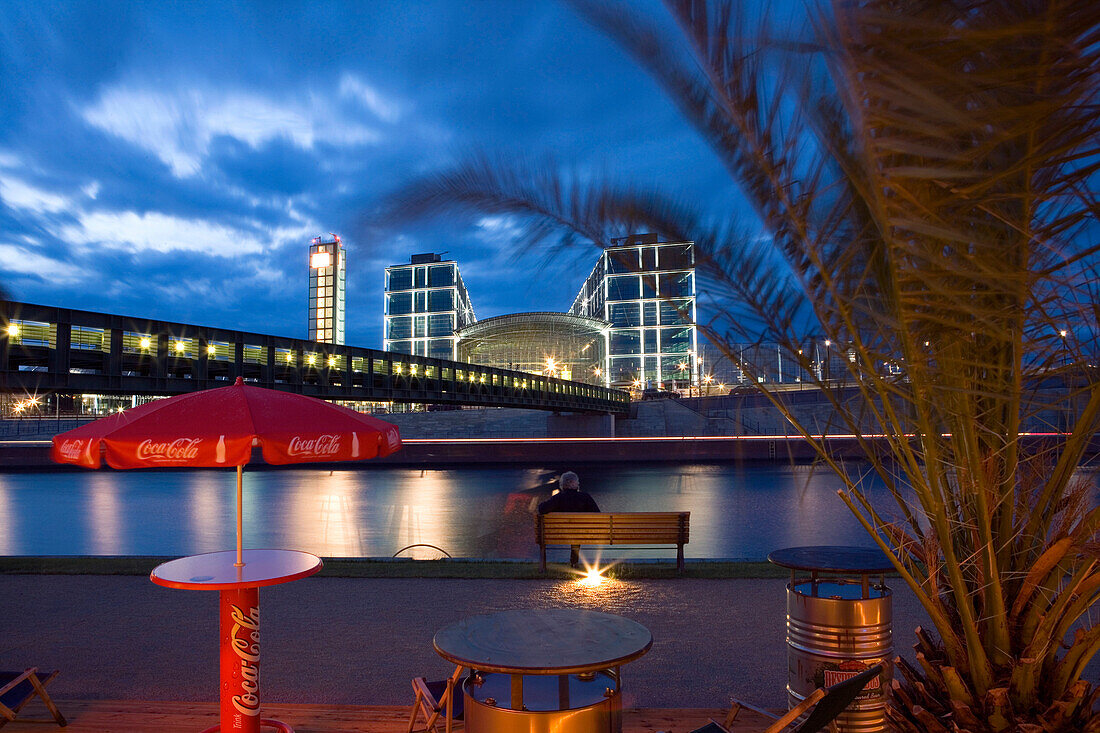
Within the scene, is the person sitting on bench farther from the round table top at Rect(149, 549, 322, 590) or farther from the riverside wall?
the riverside wall

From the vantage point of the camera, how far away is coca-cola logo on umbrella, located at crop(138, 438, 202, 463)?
3.73 meters

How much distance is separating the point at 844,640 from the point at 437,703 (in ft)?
7.13

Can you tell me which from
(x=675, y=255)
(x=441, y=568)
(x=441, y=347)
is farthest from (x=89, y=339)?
(x=441, y=347)

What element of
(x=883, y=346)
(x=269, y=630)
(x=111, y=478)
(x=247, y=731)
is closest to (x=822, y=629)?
(x=883, y=346)

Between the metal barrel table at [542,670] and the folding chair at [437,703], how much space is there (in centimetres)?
65

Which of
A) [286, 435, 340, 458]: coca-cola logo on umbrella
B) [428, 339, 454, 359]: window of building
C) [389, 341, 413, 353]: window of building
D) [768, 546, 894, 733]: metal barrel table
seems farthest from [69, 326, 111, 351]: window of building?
[389, 341, 413, 353]: window of building

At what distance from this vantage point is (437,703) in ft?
12.6

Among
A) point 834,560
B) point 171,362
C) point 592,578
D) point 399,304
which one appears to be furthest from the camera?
point 399,304

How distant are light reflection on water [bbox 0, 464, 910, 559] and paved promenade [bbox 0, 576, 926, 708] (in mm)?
2888

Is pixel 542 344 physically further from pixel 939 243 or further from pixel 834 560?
pixel 939 243

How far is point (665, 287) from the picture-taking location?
2936 millimetres

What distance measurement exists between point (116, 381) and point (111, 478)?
69.9 ft

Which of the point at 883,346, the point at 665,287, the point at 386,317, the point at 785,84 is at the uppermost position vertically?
the point at 386,317

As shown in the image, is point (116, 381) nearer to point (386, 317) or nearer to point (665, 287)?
point (665, 287)
